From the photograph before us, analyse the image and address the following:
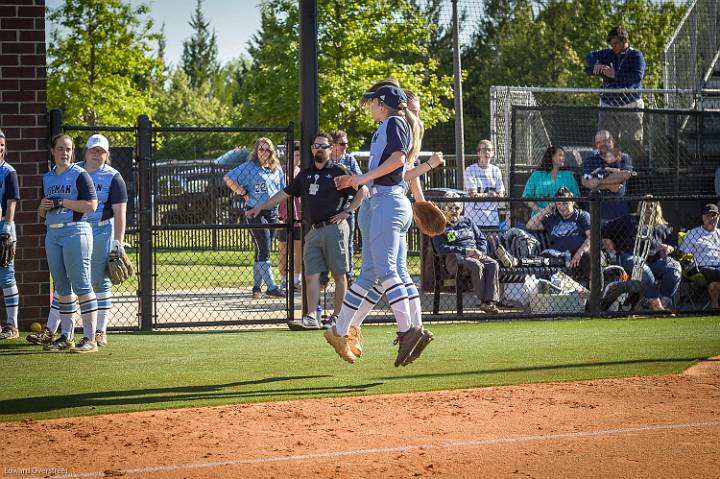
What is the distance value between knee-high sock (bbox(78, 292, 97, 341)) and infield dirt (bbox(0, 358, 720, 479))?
2.69 metres

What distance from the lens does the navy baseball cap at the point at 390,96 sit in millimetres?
8086

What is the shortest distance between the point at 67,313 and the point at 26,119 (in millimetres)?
Result: 2794

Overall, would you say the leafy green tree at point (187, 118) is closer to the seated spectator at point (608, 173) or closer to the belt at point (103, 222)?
the seated spectator at point (608, 173)

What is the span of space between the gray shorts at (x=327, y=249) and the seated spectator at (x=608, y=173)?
177 inches

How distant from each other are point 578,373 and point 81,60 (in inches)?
1108

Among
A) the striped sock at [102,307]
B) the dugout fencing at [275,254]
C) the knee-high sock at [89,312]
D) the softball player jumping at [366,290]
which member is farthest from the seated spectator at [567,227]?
the knee-high sock at [89,312]

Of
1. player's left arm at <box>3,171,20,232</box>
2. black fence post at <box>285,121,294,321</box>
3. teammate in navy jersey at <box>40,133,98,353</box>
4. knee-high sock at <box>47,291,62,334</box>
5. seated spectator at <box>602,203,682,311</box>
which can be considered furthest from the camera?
seated spectator at <box>602,203,682,311</box>

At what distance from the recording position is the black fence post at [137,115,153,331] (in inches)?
446

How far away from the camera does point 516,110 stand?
51.4 feet

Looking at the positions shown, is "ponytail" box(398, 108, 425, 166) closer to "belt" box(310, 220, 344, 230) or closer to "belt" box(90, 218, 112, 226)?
"belt" box(310, 220, 344, 230)

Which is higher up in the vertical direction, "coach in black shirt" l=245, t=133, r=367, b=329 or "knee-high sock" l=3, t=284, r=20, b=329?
"coach in black shirt" l=245, t=133, r=367, b=329

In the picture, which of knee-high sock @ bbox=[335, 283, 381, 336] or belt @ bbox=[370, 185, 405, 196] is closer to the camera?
belt @ bbox=[370, 185, 405, 196]

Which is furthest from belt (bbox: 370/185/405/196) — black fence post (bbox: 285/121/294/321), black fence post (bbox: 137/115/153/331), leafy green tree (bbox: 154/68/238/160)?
leafy green tree (bbox: 154/68/238/160)

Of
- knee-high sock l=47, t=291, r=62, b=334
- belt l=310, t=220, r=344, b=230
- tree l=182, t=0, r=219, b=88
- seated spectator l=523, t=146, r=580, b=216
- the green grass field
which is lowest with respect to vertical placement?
the green grass field
